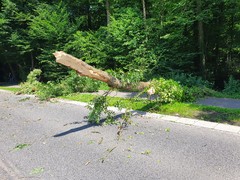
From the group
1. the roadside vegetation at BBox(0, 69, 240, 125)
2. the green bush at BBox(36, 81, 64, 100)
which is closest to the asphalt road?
the roadside vegetation at BBox(0, 69, 240, 125)

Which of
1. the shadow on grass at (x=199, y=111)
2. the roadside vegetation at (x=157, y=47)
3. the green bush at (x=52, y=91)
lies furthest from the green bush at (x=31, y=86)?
the shadow on grass at (x=199, y=111)

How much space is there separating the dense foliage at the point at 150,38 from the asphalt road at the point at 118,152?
3.25 m

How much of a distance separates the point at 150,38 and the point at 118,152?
888 centimetres

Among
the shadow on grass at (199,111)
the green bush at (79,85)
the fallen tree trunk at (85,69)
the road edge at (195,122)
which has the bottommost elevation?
the road edge at (195,122)

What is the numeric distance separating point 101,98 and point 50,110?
10.2ft

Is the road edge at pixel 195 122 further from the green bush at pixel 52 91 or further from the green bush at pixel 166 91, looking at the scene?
the green bush at pixel 52 91

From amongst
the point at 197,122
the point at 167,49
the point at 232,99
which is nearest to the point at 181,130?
the point at 197,122

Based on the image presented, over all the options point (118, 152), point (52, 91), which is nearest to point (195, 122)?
point (118, 152)

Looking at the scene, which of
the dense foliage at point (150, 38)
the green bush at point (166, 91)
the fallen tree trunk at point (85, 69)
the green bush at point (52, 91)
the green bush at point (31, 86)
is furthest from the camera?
the green bush at point (31, 86)

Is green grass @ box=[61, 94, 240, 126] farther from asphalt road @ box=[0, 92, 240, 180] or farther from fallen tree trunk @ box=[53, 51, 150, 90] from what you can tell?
fallen tree trunk @ box=[53, 51, 150, 90]

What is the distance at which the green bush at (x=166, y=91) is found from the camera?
733 cm

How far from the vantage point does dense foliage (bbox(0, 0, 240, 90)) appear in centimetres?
1195

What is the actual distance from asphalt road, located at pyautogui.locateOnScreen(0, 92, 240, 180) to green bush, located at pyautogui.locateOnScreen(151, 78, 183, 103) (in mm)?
1125

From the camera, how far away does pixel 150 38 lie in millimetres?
12414
